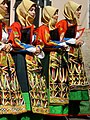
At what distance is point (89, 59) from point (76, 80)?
267 centimetres

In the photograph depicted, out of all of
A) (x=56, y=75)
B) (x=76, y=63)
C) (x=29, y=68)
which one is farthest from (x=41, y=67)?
(x=76, y=63)

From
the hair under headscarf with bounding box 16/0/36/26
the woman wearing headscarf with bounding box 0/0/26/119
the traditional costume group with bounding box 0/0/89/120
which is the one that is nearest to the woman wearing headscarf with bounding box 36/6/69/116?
the traditional costume group with bounding box 0/0/89/120

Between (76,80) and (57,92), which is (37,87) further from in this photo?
(76,80)

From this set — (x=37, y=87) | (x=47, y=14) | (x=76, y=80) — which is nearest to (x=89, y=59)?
(x=76, y=80)

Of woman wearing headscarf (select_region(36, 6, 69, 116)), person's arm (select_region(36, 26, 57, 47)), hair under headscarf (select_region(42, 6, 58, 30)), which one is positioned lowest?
woman wearing headscarf (select_region(36, 6, 69, 116))

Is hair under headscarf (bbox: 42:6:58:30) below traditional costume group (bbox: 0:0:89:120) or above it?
above

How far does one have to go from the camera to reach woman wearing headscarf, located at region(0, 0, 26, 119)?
539 centimetres

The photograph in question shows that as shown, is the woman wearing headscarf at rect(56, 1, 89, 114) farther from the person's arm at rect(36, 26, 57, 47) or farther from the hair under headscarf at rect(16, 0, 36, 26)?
the hair under headscarf at rect(16, 0, 36, 26)

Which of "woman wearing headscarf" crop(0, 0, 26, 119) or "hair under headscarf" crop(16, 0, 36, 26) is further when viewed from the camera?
"hair under headscarf" crop(16, 0, 36, 26)

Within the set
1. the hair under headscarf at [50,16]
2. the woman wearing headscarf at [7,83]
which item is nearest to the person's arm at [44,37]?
the hair under headscarf at [50,16]

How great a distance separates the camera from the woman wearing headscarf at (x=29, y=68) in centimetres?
571

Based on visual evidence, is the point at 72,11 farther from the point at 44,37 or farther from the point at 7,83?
the point at 7,83

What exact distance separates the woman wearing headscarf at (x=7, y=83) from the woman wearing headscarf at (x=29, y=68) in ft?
0.63

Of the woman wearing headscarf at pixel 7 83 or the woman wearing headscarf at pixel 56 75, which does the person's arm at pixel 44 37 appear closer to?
the woman wearing headscarf at pixel 56 75
